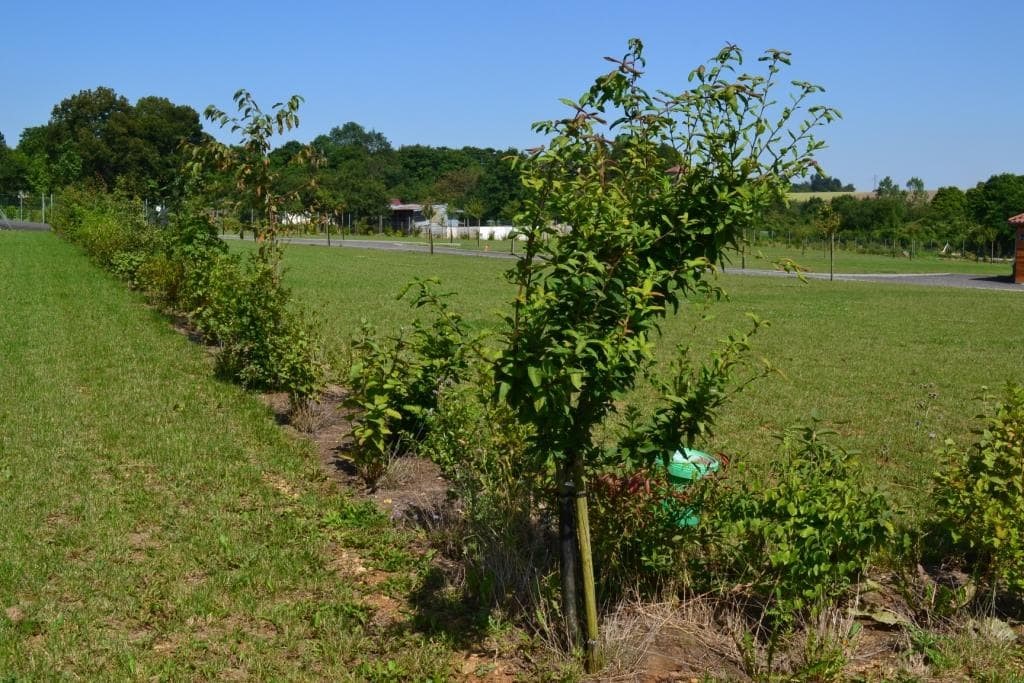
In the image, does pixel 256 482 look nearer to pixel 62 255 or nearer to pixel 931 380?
pixel 931 380

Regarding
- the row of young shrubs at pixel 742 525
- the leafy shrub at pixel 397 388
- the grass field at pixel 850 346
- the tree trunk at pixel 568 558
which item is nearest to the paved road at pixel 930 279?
the grass field at pixel 850 346

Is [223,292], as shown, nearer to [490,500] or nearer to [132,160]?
[490,500]

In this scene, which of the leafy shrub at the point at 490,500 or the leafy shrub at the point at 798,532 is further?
the leafy shrub at the point at 490,500

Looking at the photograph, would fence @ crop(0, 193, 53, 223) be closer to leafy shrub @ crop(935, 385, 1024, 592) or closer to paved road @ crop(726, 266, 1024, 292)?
paved road @ crop(726, 266, 1024, 292)

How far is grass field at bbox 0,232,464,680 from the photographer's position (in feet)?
12.6

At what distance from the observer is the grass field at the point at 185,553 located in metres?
3.84

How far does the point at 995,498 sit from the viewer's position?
4062 mm

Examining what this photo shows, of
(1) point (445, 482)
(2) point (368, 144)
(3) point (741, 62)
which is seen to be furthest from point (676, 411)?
(2) point (368, 144)

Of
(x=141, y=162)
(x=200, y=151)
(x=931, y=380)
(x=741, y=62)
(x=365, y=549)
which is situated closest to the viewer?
(x=741, y=62)

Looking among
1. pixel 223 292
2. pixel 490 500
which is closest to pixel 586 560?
pixel 490 500

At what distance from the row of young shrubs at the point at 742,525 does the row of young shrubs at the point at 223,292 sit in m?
3.29

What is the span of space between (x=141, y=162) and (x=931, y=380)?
227ft

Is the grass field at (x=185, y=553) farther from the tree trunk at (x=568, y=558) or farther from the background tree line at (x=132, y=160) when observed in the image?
the background tree line at (x=132, y=160)

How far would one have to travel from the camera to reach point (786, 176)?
3.42 meters
